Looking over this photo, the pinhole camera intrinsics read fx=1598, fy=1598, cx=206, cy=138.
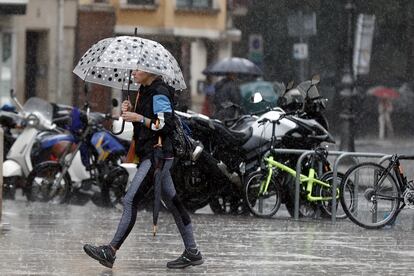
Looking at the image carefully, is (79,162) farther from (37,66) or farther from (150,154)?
(37,66)

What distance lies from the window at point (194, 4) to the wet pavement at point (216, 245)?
37.1 metres

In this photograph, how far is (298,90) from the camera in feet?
63.2

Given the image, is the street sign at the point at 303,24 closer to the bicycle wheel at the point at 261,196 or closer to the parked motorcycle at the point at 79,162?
the parked motorcycle at the point at 79,162

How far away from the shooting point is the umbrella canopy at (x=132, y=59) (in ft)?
43.2

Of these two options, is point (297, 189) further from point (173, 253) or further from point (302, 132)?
point (173, 253)

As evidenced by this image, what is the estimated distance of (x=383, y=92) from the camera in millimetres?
51656

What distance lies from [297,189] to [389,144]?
89.1 ft

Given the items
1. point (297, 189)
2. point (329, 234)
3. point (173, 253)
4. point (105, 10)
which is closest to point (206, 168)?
point (297, 189)

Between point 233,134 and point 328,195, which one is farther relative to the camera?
point 233,134

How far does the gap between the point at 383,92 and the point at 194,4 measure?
349 inches

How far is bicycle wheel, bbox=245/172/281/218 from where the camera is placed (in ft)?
60.9

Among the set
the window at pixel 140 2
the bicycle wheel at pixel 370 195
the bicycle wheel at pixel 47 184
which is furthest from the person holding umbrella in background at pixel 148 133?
the window at pixel 140 2

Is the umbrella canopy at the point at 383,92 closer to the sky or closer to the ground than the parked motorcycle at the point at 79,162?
closer to the ground

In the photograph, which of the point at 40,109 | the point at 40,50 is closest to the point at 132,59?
the point at 40,109
